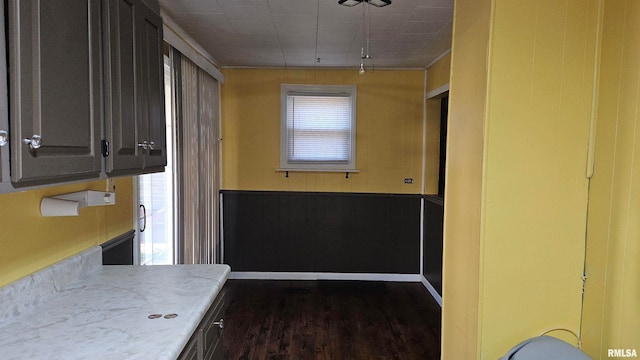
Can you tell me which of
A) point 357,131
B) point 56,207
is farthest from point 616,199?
point 357,131

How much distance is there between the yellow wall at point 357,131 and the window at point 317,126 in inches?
3.2

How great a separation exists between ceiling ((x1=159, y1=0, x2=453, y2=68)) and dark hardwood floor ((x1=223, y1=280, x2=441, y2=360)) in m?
2.57

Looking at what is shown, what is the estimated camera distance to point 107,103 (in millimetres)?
1455

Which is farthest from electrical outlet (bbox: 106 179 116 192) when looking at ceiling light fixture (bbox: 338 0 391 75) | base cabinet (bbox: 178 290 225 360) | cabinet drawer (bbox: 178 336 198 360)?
ceiling light fixture (bbox: 338 0 391 75)

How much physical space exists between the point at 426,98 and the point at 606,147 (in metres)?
3.42

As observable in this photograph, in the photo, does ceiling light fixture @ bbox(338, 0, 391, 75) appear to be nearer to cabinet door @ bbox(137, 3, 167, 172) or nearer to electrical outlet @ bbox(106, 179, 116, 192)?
cabinet door @ bbox(137, 3, 167, 172)

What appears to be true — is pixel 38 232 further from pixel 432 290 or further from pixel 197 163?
pixel 432 290

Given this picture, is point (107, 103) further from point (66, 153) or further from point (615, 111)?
point (615, 111)

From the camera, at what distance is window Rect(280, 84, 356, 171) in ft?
16.1

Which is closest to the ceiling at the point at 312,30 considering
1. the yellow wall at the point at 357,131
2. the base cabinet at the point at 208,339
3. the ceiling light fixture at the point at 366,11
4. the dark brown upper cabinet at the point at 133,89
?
the ceiling light fixture at the point at 366,11

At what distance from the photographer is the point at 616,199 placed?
1538mm

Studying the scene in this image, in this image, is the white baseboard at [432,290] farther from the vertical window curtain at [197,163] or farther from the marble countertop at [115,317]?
the marble countertop at [115,317]

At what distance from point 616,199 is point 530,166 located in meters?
0.32

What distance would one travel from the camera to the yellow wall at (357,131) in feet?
16.2
